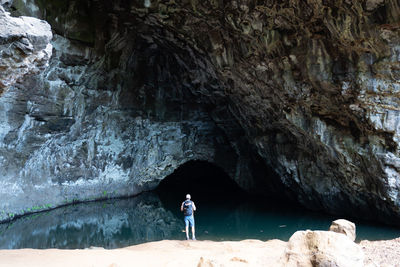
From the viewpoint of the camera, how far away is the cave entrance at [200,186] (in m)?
20.8

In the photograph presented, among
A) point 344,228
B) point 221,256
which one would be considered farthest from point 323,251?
point 344,228

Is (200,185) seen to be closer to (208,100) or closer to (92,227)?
(208,100)

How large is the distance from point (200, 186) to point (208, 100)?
9.91 metres

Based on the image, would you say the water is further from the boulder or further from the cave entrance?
the boulder

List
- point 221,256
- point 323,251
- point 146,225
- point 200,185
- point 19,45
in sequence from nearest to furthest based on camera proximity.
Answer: point 323,251
point 19,45
point 221,256
point 146,225
point 200,185

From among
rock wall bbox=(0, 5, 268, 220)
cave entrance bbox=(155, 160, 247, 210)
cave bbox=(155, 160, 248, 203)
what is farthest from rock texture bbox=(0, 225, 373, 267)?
cave bbox=(155, 160, 248, 203)

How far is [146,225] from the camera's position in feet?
44.9

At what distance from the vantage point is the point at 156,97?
19.2 metres

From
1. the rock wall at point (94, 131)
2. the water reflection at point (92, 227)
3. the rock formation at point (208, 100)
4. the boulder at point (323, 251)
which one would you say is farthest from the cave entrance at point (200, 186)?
the boulder at point (323, 251)

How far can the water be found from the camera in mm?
11094

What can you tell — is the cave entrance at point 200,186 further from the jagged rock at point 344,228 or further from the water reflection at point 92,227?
the jagged rock at point 344,228

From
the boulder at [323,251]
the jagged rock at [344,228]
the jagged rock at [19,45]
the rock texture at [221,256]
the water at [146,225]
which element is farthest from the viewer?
the water at [146,225]

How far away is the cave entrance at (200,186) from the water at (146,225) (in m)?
2.21

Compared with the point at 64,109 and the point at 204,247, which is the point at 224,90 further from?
the point at 204,247
